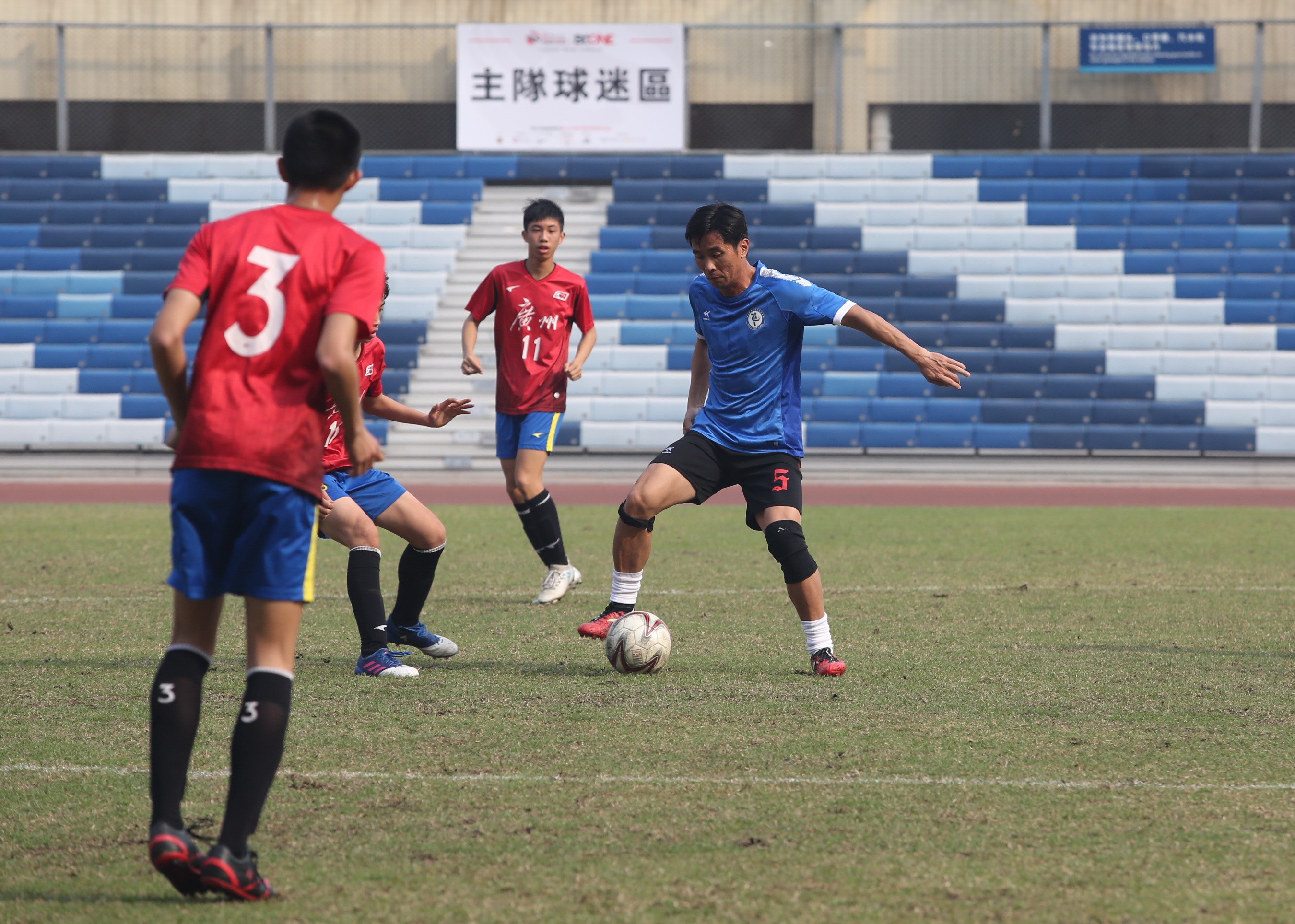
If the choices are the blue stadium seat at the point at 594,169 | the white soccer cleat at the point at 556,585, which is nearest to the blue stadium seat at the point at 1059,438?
the blue stadium seat at the point at 594,169

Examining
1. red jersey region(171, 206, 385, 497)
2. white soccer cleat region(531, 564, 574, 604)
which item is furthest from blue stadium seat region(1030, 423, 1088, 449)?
red jersey region(171, 206, 385, 497)

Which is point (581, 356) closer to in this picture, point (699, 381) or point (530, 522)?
point (530, 522)

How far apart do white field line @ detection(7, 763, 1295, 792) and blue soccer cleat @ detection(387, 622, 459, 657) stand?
183cm

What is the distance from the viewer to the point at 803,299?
5738mm

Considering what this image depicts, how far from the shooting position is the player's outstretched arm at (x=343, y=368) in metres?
2.99

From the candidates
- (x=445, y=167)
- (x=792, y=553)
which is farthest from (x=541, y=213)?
(x=445, y=167)

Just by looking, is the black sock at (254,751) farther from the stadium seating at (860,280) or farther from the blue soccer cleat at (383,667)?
the stadium seating at (860,280)

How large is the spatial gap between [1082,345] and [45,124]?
53.7 feet

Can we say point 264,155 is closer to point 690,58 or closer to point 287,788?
point 690,58

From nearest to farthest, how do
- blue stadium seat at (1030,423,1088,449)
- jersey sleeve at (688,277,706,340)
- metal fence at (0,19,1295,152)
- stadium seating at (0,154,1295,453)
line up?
1. jersey sleeve at (688,277,706,340)
2. blue stadium seat at (1030,423,1088,449)
3. stadium seating at (0,154,1295,453)
4. metal fence at (0,19,1295,152)

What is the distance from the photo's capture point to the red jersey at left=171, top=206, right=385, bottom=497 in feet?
10.0

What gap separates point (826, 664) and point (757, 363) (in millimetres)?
1360

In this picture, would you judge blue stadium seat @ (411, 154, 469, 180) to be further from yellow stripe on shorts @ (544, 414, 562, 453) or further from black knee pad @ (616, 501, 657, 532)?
black knee pad @ (616, 501, 657, 532)

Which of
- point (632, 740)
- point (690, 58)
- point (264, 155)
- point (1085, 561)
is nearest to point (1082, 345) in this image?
point (690, 58)
